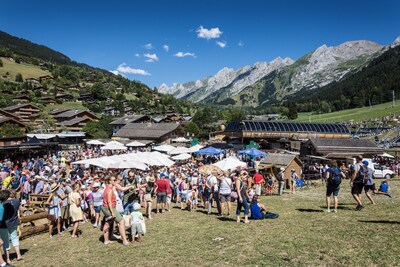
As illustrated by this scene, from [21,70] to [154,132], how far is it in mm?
92486

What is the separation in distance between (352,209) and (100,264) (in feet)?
25.9

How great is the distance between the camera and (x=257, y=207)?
9500mm

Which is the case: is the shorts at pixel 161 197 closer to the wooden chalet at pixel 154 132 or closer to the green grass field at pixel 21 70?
the wooden chalet at pixel 154 132

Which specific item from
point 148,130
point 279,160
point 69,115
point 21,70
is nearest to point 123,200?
point 279,160

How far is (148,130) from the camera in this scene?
210 ft

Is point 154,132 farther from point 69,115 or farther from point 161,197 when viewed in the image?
point 161,197

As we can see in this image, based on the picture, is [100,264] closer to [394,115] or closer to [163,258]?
[163,258]

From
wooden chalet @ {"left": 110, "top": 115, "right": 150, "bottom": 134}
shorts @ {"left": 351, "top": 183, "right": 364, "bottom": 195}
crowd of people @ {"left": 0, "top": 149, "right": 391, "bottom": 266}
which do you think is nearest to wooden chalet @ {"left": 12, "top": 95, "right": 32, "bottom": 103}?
wooden chalet @ {"left": 110, "top": 115, "right": 150, "bottom": 134}

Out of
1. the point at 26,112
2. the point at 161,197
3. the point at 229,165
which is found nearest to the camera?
the point at 161,197

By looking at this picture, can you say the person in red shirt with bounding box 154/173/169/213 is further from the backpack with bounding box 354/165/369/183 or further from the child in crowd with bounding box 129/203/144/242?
the backpack with bounding box 354/165/369/183

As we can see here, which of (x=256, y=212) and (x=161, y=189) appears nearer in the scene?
(x=256, y=212)

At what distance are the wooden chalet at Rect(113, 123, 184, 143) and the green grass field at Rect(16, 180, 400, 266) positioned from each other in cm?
5178

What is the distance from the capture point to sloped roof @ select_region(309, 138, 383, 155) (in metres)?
28.8

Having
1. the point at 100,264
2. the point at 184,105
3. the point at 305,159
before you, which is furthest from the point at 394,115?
the point at 100,264
